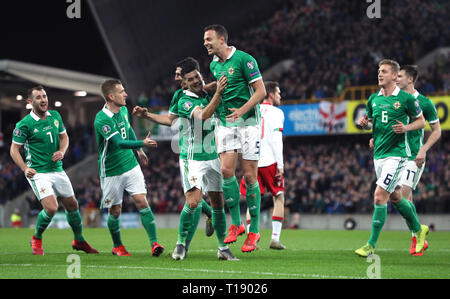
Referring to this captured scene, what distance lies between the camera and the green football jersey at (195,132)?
866 centimetres

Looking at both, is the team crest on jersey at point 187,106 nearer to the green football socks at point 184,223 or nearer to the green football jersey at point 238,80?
the green football jersey at point 238,80

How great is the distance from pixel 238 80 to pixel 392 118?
7.54 ft

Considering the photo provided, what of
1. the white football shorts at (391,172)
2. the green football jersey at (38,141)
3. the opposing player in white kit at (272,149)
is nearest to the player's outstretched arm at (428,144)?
the white football shorts at (391,172)

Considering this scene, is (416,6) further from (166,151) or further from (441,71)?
(166,151)

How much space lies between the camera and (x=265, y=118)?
11.7 m

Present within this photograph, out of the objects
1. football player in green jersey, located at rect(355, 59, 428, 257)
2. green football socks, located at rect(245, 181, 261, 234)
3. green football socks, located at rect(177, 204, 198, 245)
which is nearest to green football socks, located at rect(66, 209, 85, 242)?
green football socks, located at rect(177, 204, 198, 245)

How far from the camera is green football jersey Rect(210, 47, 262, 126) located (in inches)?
334

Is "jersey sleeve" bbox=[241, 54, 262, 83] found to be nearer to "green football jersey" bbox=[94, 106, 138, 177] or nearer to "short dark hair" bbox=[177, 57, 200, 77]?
"short dark hair" bbox=[177, 57, 200, 77]

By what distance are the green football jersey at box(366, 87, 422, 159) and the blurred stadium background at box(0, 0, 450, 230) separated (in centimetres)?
1558

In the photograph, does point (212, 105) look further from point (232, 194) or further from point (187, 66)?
point (232, 194)

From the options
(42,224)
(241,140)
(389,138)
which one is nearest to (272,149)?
(389,138)

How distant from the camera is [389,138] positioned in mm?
9477

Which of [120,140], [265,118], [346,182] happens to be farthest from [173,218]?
[120,140]

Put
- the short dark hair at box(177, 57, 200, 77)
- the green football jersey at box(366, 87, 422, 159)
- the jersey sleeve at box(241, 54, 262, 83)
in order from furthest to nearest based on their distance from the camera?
the green football jersey at box(366, 87, 422, 159) < the short dark hair at box(177, 57, 200, 77) < the jersey sleeve at box(241, 54, 262, 83)
